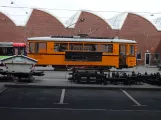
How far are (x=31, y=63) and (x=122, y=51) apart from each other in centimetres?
1528

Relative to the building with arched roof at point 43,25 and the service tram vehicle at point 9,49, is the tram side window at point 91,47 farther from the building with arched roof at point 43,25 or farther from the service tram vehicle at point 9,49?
the building with arched roof at point 43,25

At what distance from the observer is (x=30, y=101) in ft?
45.4

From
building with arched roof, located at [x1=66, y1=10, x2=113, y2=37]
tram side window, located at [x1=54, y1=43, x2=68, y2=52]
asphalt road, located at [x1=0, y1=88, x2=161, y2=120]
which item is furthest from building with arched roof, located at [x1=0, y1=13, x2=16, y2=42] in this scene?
asphalt road, located at [x1=0, y1=88, x2=161, y2=120]

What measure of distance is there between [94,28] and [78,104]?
50505 millimetres

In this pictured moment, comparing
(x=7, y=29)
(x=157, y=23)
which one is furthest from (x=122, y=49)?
(x=157, y=23)

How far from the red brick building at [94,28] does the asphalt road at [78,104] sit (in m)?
44.6

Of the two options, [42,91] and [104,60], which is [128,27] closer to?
[104,60]

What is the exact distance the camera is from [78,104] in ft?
43.9

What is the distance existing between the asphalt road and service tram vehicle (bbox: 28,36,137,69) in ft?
50.9

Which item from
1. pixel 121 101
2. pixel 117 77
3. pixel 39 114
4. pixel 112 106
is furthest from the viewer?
pixel 117 77

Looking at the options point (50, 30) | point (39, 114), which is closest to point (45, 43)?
point (39, 114)

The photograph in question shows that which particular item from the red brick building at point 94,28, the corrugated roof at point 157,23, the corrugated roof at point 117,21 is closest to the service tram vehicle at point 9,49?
the red brick building at point 94,28

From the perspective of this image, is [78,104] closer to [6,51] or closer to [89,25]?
[6,51]

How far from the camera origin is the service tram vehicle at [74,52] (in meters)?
33.2
